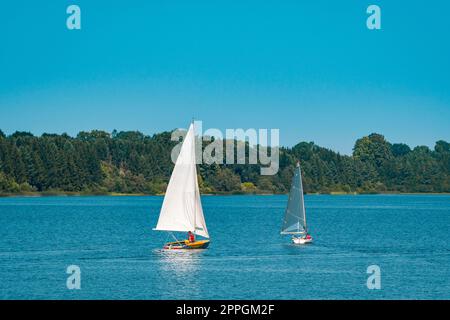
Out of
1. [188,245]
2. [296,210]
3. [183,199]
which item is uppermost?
[183,199]

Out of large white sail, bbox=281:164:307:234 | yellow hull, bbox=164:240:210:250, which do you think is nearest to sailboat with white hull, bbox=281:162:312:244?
large white sail, bbox=281:164:307:234

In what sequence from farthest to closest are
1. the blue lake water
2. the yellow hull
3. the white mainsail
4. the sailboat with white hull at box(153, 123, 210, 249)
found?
the yellow hull
the white mainsail
the sailboat with white hull at box(153, 123, 210, 249)
the blue lake water

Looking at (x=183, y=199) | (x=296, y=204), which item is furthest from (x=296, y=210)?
(x=183, y=199)

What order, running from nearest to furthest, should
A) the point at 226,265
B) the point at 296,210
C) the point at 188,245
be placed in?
1. the point at 226,265
2. the point at 188,245
3. the point at 296,210

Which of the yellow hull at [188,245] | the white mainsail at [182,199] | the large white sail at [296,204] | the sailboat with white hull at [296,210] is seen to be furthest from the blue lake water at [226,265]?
the white mainsail at [182,199]

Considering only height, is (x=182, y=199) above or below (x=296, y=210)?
above

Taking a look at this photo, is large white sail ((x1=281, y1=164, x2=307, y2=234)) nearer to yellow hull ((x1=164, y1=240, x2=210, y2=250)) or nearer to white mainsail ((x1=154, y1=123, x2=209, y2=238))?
yellow hull ((x1=164, y1=240, x2=210, y2=250))

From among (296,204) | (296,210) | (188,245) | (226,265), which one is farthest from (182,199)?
(296,210)

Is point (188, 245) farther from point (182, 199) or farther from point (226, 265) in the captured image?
point (226, 265)

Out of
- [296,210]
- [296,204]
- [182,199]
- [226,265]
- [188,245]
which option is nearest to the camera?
[226,265]

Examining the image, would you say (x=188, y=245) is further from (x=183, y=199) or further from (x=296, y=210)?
(x=296, y=210)

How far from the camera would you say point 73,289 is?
55438 millimetres

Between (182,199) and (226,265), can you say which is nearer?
(226,265)
